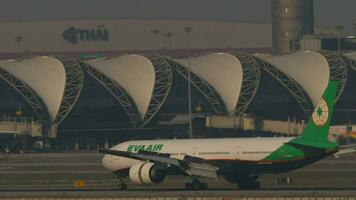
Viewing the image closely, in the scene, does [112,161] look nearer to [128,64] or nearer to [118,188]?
[118,188]

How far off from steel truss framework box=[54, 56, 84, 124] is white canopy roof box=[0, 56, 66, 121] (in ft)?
2.64

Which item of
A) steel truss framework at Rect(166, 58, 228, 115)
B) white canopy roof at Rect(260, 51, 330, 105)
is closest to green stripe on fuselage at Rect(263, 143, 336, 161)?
steel truss framework at Rect(166, 58, 228, 115)

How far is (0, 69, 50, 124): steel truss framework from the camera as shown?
179500 mm

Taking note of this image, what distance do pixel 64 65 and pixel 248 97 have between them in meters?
28.8

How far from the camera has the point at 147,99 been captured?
183 metres

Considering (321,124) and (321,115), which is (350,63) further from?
(321,124)

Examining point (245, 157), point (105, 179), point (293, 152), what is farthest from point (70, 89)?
point (293, 152)

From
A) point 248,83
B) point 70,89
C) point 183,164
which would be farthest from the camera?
point 248,83

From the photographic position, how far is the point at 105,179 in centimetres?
10369

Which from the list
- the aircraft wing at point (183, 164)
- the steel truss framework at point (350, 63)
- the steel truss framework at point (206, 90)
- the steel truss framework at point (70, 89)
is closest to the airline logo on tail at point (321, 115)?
the aircraft wing at point (183, 164)

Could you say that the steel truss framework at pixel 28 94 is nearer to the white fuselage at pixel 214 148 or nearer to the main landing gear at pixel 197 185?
the white fuselage at pixel 214 148

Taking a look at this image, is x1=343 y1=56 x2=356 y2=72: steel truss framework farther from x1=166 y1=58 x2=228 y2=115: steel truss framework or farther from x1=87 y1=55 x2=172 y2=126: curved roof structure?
x1=87 y1=55 x2=172 y2=126: curved roof structure

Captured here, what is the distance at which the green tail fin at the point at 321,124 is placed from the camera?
281 ft

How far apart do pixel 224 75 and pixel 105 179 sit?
85.1 m
